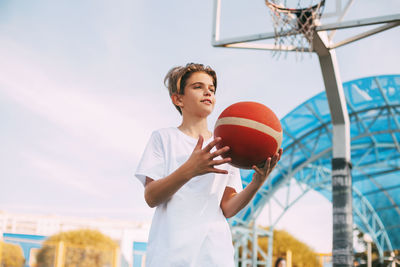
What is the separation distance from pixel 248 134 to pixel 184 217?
566 millimetres

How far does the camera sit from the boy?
2262 mm

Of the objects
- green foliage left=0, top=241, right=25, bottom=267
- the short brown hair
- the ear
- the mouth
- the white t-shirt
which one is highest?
the short brown hair

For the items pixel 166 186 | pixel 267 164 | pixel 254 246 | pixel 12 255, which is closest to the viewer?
pixel 166 186

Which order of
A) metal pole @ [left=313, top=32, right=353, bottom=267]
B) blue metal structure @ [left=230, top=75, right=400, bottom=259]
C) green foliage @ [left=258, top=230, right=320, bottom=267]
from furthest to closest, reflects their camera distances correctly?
1. green foliage @ [left=258, top=230, right=320, bottom=267]
2. blue metal structure @ [left=230, top=75, right=400, bottom=259]
3. metal pole @ [left=313, top=32, right=353, bottom=267]

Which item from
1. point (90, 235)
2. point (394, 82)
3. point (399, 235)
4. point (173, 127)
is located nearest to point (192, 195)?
point (173, 127)

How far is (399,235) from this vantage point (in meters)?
20.6

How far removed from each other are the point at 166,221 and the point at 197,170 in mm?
371

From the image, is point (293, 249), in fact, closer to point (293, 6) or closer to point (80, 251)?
point (80, 251)

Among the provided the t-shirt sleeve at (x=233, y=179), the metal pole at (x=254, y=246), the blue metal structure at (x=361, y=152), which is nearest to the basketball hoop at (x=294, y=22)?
the t-shirt sleeve at (x=233, y=179)

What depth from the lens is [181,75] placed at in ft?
8.87

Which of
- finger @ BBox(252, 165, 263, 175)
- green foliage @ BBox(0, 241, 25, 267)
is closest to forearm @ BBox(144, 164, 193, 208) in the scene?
finger @ BBox(252, 165, 263, 175)

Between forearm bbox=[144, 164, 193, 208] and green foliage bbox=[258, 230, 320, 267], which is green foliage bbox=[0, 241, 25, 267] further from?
green foliage bbox=[258, 230, 320, 267]

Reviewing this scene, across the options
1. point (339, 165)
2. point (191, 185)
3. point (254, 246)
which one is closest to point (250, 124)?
point (191, 185)

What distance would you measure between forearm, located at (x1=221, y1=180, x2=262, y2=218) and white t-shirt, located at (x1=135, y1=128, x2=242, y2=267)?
0.06 m
